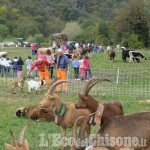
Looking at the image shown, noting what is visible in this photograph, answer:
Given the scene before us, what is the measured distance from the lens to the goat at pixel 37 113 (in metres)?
9.20

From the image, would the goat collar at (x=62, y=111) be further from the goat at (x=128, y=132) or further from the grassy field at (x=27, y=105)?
the goat at (x=128, y=132)

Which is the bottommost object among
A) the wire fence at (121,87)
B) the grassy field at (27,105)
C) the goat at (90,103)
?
the grassy field at (27,105)

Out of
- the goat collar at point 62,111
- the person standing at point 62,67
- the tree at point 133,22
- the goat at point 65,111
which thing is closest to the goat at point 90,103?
the goat at point 65,111

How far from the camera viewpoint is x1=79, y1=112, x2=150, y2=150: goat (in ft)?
17.9

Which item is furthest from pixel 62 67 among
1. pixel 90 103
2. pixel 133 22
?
pixel 133 22

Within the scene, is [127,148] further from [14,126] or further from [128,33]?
[128,33]

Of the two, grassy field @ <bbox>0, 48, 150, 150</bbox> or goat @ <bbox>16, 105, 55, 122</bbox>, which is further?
goat @ <bbox>16, 105, 55, 122</bbox>

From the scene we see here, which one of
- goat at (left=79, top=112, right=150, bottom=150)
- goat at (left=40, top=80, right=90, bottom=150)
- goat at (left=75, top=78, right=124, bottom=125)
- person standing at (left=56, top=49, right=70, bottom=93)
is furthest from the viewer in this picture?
person standing at (left=56, top=49, right=70, bottom=93)

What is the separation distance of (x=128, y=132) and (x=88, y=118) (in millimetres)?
723

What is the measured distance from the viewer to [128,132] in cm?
553

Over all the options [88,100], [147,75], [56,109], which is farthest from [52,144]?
[147,75]

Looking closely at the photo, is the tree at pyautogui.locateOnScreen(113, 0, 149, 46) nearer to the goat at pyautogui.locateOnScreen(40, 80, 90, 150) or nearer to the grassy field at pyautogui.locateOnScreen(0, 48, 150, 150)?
the grassy field at pyautogui.locateOnScreen(0, 48, 150, 150)

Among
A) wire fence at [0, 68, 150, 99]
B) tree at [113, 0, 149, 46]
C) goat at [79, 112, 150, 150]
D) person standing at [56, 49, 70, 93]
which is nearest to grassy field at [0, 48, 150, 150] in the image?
wire fence at [0, 68, 150, 99]

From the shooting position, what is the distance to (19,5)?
116 metres
